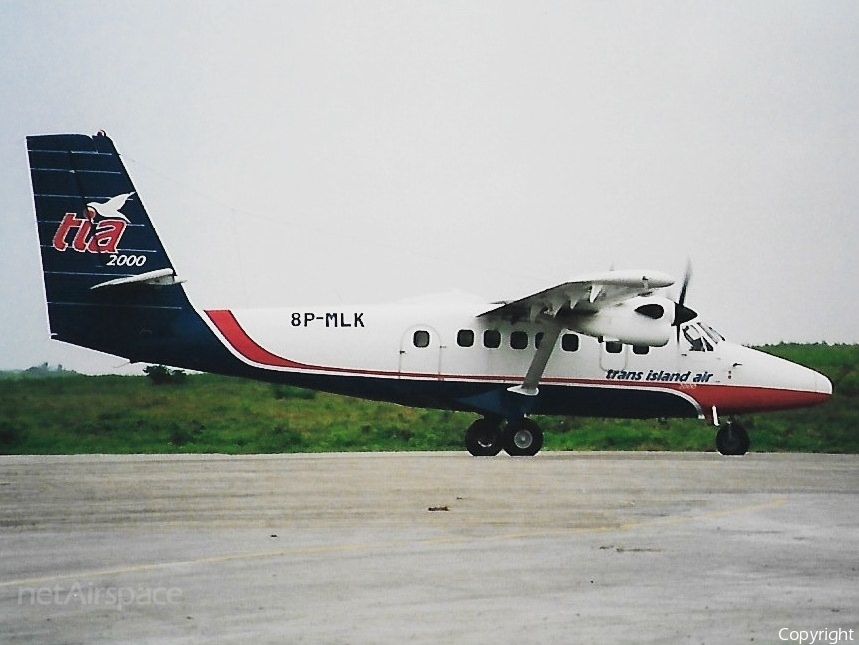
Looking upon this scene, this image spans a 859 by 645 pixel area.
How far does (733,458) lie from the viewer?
24.8 metres

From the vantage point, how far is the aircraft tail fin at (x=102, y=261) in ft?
76.8

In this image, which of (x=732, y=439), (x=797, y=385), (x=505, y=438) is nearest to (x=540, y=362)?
(x=505, y=438)

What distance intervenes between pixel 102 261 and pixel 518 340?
873cm

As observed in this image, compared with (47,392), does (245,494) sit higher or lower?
lower

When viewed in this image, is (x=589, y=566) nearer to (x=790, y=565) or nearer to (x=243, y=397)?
(x=790, y=565)

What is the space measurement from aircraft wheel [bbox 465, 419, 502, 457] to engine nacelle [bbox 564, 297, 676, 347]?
3.56m

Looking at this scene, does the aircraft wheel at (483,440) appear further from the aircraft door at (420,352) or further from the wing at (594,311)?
the aircraft door at (420,352)

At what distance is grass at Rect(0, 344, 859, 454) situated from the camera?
25.9m

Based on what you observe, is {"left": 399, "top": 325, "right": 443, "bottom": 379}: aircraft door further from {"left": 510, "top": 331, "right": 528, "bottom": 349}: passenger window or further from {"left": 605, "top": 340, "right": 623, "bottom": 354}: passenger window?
{"left": 605, "top": 340, "right": 623, "bottom": 354}: passenger window

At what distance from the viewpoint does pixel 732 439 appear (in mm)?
26453

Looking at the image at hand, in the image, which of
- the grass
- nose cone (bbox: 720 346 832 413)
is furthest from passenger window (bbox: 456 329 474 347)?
the grass

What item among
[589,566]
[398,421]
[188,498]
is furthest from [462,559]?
[398,421]

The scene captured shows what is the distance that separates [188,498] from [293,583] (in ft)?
22.1

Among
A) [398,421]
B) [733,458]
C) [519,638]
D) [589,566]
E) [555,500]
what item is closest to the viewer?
[519,638]
